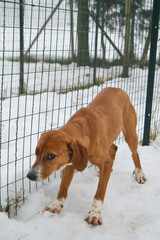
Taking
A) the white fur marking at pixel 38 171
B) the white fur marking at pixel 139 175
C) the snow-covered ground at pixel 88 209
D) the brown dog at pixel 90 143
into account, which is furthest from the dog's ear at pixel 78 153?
the white fur marking at pixel 139 175

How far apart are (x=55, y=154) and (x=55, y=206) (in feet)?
2.61

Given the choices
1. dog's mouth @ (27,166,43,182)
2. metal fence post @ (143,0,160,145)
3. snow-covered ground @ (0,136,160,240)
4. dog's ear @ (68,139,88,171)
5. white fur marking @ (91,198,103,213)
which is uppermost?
metal fence post @ (143,0,160,145)

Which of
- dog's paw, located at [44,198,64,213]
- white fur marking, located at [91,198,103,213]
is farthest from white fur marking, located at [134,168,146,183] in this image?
dog's paw, located at [44,198,64,213]

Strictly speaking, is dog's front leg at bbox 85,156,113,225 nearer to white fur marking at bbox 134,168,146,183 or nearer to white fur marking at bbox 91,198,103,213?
white fur marking at bbox 91,198,103,213

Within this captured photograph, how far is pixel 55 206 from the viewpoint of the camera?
3.03 m

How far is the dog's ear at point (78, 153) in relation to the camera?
2.60 meters

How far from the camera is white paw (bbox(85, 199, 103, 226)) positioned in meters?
2.83

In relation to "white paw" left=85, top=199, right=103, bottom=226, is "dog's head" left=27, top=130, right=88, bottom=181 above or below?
above

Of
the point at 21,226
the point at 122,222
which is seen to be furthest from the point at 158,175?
the point at 21,226

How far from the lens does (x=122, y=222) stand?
2922 millimetres

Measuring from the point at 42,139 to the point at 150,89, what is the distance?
2.76 meters

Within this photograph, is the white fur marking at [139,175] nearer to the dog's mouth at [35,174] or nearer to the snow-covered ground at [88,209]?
the snow-covered ground at [88,209]

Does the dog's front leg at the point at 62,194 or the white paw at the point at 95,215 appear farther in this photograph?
the dog's front leg at the point at 62,194

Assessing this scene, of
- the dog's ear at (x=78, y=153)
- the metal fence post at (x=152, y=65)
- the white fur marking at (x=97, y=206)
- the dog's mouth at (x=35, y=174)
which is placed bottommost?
the white fur marking at (x=97, y=206)
